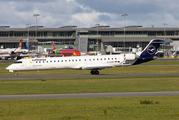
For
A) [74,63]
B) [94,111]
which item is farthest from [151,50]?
[94,111]

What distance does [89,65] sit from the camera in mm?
44875

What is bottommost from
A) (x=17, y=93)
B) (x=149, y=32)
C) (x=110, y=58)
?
(x=17, y=93)

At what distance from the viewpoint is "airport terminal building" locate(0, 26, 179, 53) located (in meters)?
139

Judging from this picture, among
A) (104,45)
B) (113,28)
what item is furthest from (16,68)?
(113,28)

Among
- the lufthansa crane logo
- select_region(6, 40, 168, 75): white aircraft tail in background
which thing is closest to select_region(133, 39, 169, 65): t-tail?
the lufthansa crane logo

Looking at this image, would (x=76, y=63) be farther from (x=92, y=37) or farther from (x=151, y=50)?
(x=92, y=37)

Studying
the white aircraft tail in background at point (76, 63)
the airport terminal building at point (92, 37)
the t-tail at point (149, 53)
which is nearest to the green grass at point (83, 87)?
the white aircraft tail in background at point (76, 63)

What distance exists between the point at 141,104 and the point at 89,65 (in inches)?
1081

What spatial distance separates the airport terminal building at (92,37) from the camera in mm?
139000

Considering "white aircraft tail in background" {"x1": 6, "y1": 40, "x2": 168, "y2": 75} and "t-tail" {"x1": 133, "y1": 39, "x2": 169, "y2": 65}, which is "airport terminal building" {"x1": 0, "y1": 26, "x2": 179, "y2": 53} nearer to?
"t-tail" {"x1": 133, "y1": 39, "x2": 169, "y2": 65}

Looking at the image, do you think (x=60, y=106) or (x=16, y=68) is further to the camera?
(x=16, y=68)

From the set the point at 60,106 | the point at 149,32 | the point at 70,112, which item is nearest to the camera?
the point at 70,112

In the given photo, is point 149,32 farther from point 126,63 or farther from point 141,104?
point 141,104

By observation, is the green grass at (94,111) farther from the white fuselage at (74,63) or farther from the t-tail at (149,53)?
the t-tail at (149,53)
